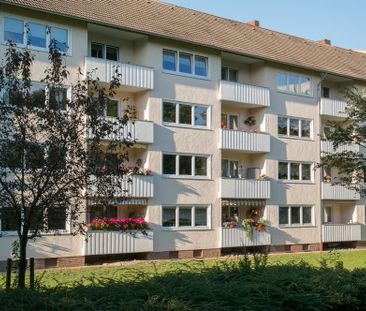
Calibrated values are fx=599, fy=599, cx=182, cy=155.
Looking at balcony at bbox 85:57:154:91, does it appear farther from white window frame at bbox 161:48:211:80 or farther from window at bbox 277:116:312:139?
window at bbox 277:116:312:139

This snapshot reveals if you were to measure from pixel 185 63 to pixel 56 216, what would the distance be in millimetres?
19839

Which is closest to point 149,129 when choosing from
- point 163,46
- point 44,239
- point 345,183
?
point 163,46

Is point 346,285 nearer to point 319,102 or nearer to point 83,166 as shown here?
point 83,166

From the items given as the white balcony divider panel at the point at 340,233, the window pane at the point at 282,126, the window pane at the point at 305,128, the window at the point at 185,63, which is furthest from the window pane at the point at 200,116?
the white balcony divider panel at the point at 340,233

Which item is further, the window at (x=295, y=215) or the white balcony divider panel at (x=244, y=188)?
the window at (x=295, y=215)

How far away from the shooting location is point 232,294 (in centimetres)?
740

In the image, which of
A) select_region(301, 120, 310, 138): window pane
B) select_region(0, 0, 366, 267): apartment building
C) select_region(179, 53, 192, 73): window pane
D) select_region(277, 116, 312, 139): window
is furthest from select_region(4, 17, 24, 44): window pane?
select_region(301, 120, 310, 138): window pane

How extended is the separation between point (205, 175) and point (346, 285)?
72.2ft

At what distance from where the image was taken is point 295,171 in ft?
115

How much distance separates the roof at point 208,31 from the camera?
86.9ft

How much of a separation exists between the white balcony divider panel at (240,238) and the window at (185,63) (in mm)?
8170

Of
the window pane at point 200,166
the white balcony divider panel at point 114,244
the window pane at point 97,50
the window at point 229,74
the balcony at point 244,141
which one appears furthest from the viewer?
the window at point 229,74

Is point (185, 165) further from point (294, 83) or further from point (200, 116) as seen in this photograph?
point (294, 83)

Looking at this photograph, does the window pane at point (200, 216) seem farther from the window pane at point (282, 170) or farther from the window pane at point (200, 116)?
the window pane at point (282, 170)
